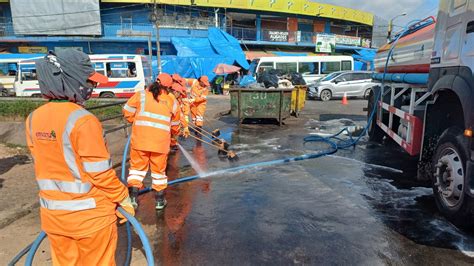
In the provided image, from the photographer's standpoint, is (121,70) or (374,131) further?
(121,70)

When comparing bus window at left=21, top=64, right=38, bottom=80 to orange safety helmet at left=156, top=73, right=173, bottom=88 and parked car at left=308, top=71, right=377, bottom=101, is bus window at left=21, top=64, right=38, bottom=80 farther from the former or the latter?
orange safety helmet at left=156, top=73, right=173, bottom=88

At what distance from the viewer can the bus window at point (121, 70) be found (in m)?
17.6

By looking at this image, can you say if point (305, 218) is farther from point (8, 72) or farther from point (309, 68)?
point (8, 72)

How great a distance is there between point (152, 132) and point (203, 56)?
22.5 m

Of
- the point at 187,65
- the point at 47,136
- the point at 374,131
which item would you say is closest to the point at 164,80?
the point at 47,136

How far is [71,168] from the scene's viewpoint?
74.5 inches

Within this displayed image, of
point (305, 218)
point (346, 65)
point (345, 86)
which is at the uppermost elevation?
point (346, 65)

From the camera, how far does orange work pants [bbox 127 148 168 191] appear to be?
4160 mm

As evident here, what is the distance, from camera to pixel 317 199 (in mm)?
4578

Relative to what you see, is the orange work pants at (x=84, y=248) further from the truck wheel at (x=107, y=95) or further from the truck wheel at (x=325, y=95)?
the truck wheel at (x=325, y=95)

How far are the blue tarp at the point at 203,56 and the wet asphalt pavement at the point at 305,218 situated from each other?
1854 cm

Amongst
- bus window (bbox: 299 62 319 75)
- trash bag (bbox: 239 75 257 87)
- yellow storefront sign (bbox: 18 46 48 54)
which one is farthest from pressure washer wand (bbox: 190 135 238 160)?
yellow storefront sign (bbox: 18 46 48 54)

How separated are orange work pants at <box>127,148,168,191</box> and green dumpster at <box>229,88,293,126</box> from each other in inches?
257

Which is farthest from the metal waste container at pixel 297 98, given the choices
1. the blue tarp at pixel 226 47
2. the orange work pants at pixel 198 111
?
the blue tarp at pixel 226 47
